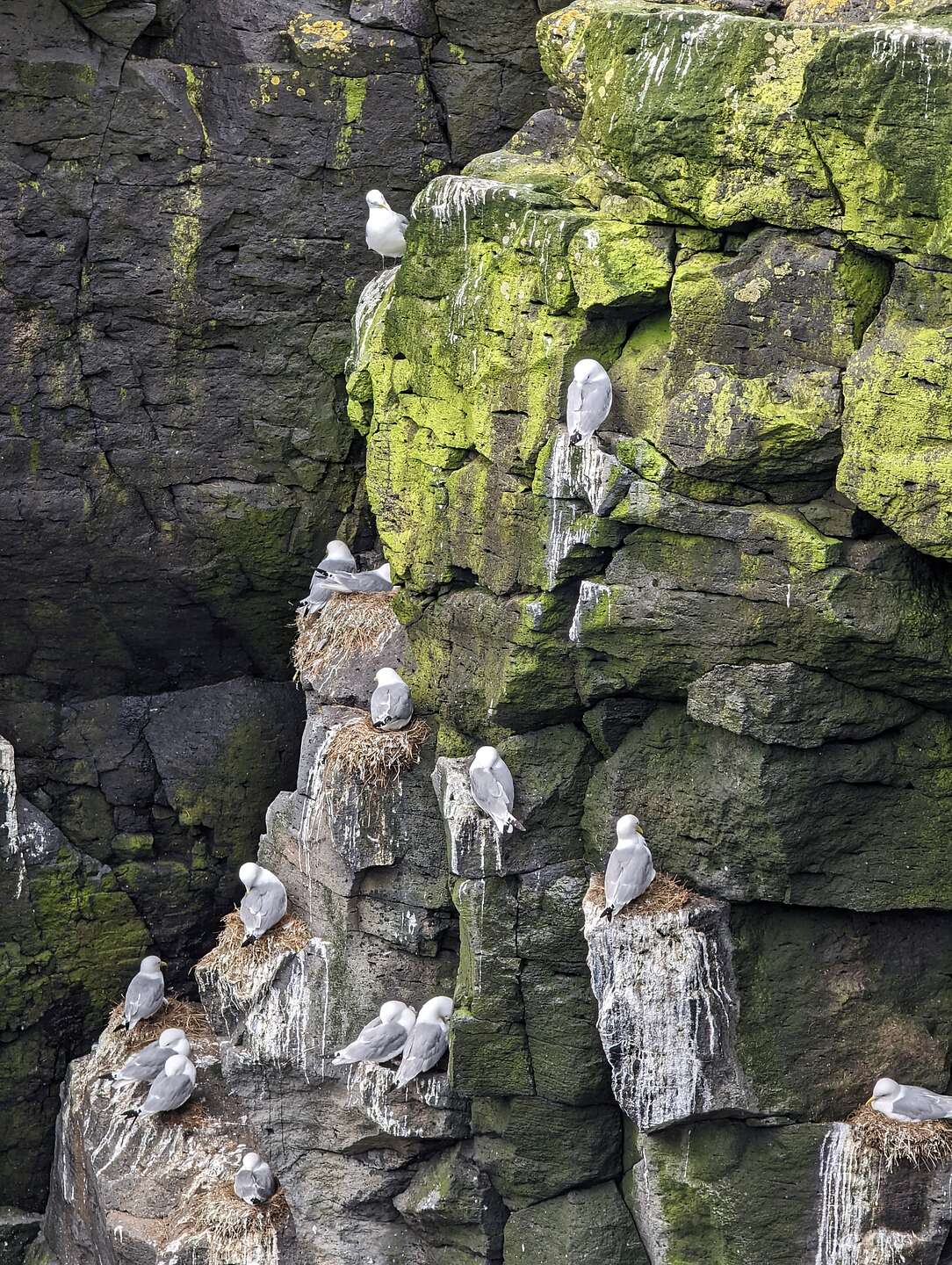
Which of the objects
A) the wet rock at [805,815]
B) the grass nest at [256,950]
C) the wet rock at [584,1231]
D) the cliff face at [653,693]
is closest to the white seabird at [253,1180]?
the cliff face at [653,693]

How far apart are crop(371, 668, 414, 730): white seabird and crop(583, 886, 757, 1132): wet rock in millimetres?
1600

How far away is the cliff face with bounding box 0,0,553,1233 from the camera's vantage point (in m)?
9.75

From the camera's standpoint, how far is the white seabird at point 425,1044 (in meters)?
8.72

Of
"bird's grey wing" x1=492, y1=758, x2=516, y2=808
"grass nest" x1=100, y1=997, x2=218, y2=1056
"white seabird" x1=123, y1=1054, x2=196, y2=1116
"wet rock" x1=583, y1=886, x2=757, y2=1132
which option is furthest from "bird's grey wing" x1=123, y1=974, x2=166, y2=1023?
"wet rock" x1=583, y1=886, x2=757, y2=1132

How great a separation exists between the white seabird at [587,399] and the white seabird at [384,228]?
219 cm

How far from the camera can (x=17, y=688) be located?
434 inches

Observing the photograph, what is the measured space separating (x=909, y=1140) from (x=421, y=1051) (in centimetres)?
247

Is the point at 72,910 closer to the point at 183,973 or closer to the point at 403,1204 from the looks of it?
the point at 183,973

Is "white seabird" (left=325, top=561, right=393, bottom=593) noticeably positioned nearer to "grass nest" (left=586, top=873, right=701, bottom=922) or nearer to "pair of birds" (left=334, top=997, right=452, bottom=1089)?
"pair of birds" (left=334, top=997, right=452, bottom=1089)

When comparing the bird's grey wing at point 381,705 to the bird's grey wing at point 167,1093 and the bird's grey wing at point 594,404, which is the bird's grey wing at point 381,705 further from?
the bird's grey wing at point 167,1093

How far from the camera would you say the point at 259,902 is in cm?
935

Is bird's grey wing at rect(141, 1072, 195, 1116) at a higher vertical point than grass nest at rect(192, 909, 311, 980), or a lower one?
lower

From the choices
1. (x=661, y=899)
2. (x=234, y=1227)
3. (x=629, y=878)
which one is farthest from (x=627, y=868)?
(x=234, y=1227)

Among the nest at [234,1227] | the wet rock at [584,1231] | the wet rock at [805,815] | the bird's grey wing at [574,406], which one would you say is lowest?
the nest at [234,1227]
